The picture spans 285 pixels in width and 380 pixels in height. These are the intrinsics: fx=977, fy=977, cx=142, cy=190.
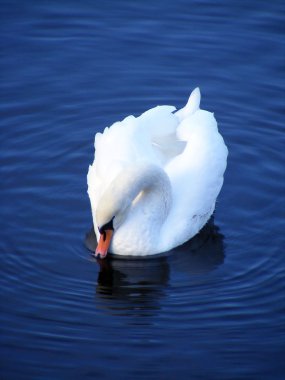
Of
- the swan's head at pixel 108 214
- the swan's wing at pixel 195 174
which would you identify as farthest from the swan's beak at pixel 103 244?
the swan's wing at pixel 195 174

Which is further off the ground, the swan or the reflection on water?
the swan

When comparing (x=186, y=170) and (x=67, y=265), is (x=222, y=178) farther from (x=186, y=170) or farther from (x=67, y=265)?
→ (x=67, y=265)

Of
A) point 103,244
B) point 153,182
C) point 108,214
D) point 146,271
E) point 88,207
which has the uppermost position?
point 153,182

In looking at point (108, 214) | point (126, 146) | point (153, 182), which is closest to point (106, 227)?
point (108, 214)

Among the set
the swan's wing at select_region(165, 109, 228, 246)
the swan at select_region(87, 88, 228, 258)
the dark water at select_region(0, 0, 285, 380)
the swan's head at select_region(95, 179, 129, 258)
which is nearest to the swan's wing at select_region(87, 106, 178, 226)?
the swan at select_region(87, 88, 228, 258)

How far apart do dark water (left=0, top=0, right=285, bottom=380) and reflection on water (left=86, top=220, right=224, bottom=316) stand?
0.02m

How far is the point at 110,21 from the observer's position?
1752 cm

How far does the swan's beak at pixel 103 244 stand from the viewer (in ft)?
38.1

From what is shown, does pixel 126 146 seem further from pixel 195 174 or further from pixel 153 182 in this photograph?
pixel 195 174

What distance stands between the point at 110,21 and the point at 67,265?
23.5ft

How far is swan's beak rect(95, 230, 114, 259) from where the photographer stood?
38.1 ft

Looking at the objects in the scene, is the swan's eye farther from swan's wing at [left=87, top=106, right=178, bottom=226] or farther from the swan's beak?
swan's wing at [left=87, top=106, right=178, bottom=226]

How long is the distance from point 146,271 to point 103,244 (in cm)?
60

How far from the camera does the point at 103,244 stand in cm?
1165
